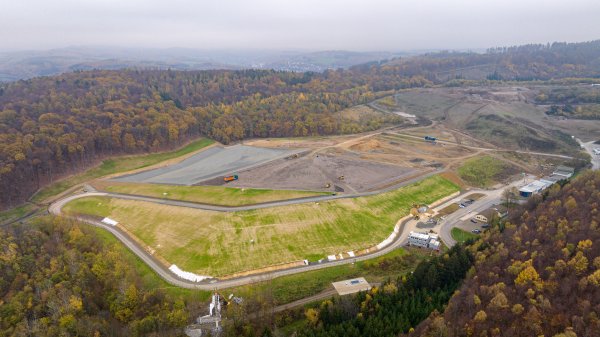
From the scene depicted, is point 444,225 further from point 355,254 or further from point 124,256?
point 124,256

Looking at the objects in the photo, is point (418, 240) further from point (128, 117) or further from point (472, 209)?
point (128, 117)

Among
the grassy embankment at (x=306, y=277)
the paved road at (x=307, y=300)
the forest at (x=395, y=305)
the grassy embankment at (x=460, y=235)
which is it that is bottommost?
the paved road at (x=307, y=300)

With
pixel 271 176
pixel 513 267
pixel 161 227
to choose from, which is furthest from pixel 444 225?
pixel 161 227

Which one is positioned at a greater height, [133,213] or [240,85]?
[240,85]

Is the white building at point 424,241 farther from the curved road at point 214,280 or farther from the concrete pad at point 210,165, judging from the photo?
the concrete pad at point 210,165

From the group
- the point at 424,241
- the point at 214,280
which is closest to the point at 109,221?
the point at 214,280

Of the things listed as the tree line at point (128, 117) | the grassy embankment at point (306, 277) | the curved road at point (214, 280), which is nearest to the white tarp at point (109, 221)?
the curved road at point (214, 280)
